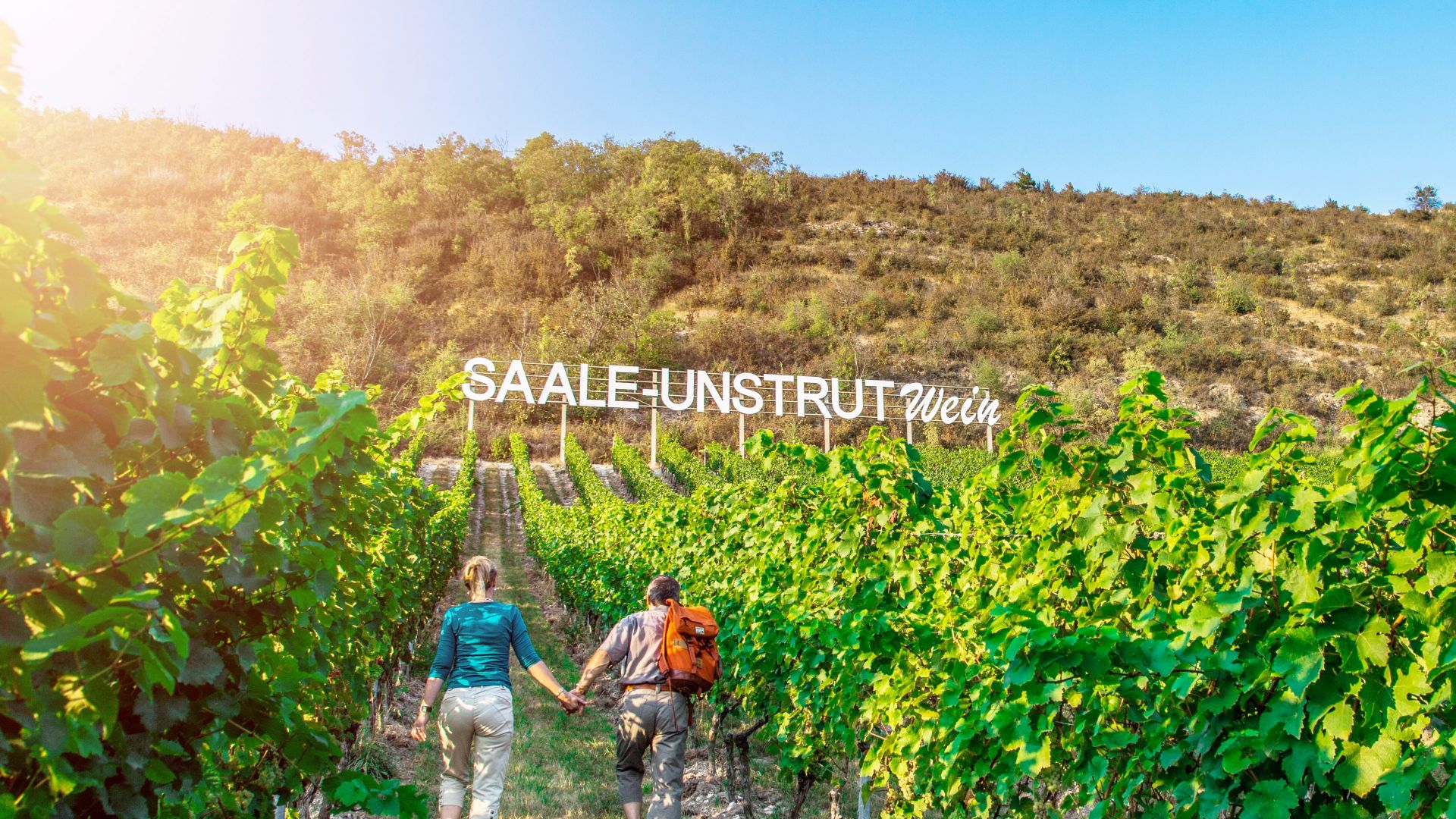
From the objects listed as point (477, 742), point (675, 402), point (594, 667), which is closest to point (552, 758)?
point (594, 667)

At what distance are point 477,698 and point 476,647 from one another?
23cm

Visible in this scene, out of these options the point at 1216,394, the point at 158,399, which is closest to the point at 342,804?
the point at 158,399

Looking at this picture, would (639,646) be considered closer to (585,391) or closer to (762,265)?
(585,391)

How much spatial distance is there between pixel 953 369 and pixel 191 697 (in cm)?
4472

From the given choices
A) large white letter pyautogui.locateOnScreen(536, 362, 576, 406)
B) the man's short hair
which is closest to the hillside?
large white letter pyautogui.locateOnScreen(536, 362, 576, 406)

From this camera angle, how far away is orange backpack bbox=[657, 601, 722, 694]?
425 cm

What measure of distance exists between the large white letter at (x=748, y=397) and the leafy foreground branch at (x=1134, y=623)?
2545 cm

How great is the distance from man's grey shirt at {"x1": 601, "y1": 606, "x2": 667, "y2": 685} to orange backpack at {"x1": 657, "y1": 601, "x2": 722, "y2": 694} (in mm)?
38

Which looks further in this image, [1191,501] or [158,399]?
[1191,501]

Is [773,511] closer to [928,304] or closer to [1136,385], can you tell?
[1136,385]

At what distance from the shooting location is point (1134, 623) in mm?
2604

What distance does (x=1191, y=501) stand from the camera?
2.96 meters

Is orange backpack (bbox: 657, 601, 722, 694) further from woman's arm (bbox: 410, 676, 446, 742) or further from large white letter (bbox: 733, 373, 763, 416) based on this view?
large white letter (bbox: 733, 373, 763, 416)

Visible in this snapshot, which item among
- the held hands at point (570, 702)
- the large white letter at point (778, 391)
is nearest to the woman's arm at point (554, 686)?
the held hands at point (570, 702)
